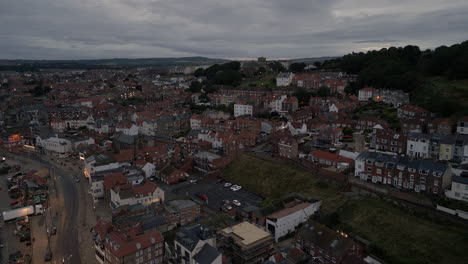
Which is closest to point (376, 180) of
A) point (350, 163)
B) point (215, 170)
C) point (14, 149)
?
point (350, 163)

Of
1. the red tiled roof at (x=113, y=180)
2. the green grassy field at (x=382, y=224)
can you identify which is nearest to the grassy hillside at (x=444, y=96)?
the green grassy field at (x=382, y=224)

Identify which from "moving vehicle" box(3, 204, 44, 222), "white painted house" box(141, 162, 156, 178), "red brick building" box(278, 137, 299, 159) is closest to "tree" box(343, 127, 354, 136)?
"red brick building" box(278, 137, 299, 159)

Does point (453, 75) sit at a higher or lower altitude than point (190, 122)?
higher

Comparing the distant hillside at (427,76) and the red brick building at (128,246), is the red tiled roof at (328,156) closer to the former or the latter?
the distant hillside at (427,76)

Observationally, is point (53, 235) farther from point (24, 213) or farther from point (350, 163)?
point (350, 163)

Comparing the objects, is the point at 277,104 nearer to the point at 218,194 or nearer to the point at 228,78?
the point at 228,78

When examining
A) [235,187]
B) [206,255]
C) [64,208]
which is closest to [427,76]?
[235,187]
